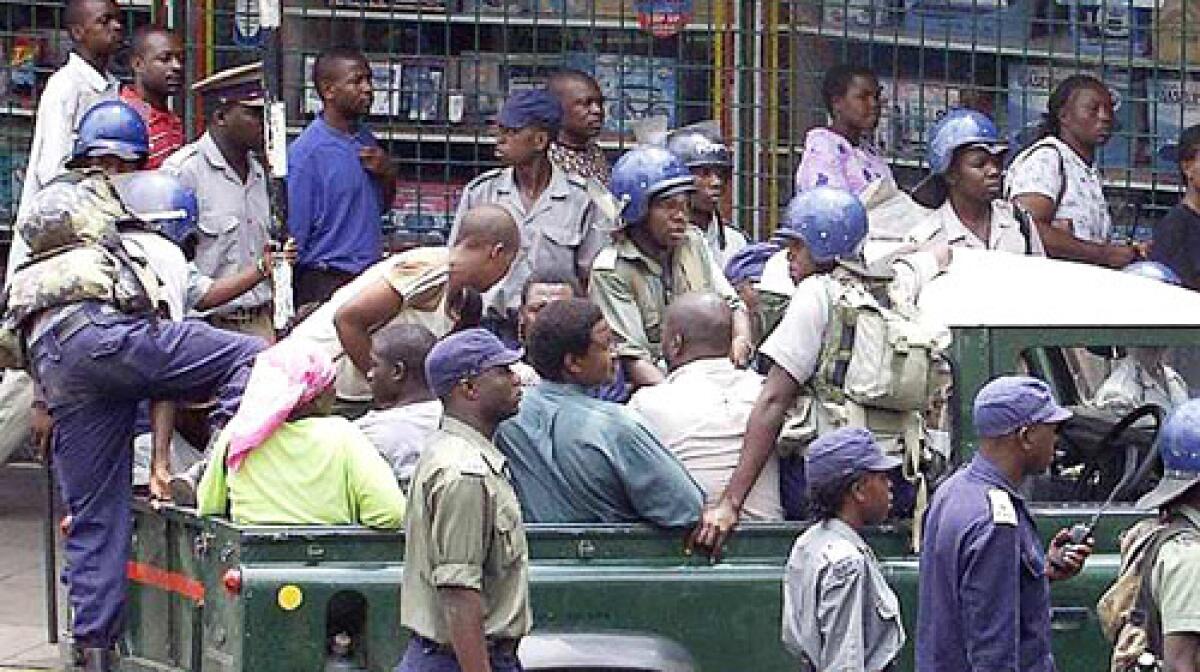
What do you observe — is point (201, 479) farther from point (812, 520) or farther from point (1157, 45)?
point (1157, 45)

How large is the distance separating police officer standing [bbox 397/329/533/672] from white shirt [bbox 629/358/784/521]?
3.34 ft

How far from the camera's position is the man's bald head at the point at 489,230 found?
8492 millimetres

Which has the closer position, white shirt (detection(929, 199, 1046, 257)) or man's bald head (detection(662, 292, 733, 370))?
man's bald head (detection(662, 292, 733, 370))

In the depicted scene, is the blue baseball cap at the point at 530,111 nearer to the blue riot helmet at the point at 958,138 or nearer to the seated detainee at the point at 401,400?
the blue riot helmet at the point at 958,138

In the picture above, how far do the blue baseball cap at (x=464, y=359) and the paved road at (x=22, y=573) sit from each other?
137 inches

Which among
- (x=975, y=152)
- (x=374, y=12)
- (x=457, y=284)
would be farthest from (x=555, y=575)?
(x=374, y=12)

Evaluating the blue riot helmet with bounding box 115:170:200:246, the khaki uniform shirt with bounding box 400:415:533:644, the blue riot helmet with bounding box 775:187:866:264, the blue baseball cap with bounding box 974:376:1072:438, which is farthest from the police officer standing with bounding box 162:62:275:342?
the blue baseball cap with bounding box 974:376:1072:438

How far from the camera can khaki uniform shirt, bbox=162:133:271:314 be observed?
34.4 ft

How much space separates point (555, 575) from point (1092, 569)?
1528 millimetres

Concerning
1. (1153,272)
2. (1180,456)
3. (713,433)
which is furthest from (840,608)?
(1153,272)

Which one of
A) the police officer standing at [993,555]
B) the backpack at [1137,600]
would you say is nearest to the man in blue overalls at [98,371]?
the police officer standing at [993,555]

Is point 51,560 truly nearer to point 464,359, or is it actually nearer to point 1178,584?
point 464,359

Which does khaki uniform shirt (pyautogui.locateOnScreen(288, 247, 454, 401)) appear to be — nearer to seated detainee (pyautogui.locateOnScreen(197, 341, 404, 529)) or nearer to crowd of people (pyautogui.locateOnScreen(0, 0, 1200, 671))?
crowd of people (pyautogui.locateOnScreen(0, 0, 1200, 671))

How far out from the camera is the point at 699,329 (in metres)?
8.18
